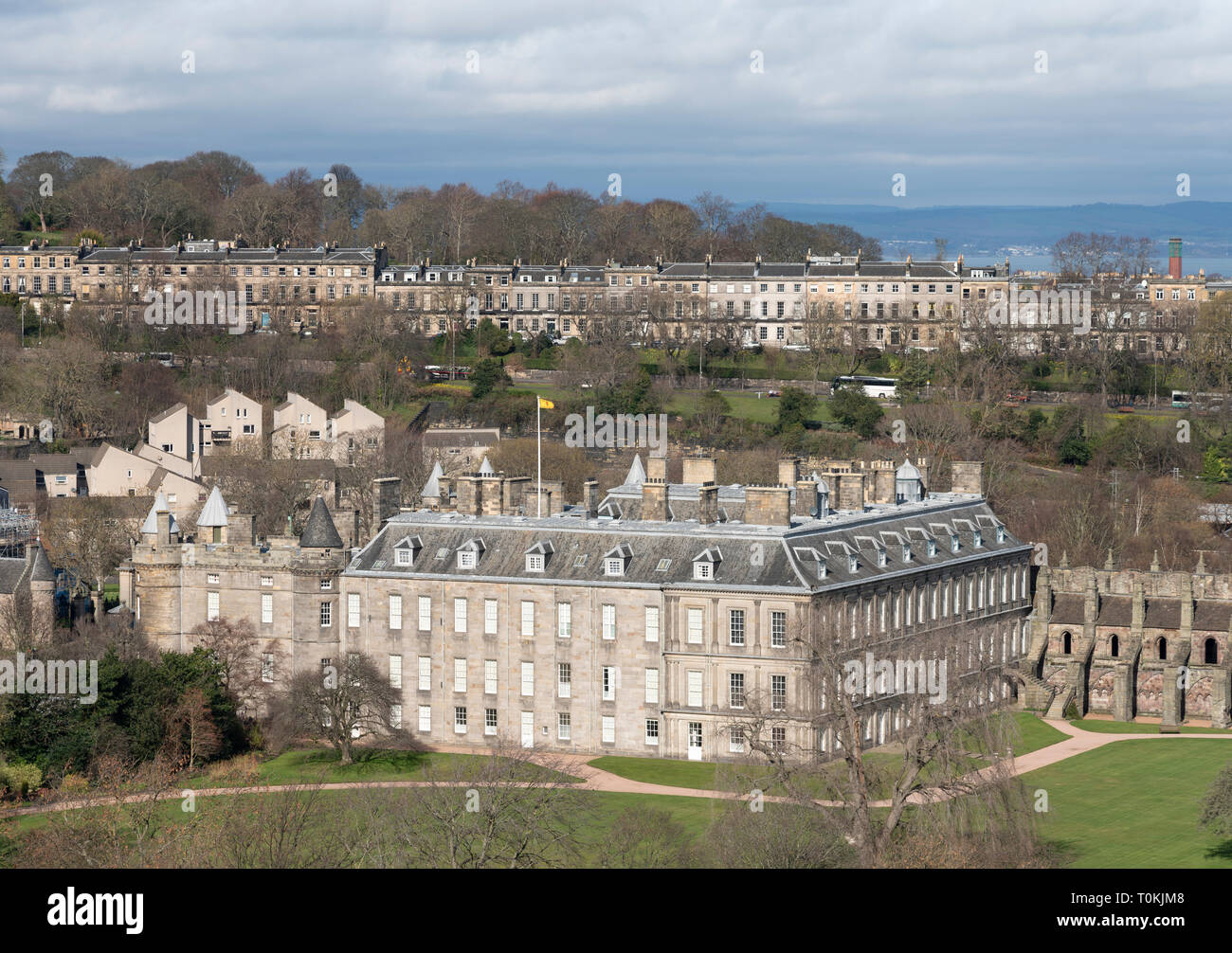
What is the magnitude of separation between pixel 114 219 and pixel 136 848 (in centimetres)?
15127

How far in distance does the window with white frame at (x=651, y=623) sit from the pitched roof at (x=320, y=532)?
38.3 feet

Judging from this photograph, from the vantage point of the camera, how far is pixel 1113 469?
117 metres

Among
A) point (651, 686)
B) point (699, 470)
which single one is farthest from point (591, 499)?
point (651, 686)

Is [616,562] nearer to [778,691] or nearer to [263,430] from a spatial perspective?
[778,691]

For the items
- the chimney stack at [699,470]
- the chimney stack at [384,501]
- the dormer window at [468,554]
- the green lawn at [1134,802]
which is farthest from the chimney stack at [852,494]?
the chimney stack at [384,501]

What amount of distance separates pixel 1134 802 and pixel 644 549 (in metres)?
17.9

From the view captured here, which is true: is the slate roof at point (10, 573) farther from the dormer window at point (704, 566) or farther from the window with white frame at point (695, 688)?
the dormer window at point (704, 566)

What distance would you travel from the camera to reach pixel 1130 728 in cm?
7750

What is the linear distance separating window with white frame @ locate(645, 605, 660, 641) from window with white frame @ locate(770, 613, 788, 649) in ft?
12.9

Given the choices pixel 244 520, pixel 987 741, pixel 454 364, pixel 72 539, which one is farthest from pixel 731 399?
pixel 987 741

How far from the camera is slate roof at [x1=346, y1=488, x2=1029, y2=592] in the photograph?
228 ft

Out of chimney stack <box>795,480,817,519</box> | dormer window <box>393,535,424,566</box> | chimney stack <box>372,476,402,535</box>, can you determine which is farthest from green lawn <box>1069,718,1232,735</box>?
Answer: chimney stack <box>372,476,402,535</box>

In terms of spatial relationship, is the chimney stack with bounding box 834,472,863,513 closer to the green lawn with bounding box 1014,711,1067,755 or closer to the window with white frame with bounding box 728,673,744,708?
the green lawn with bounding box 1014,711,1067,755
